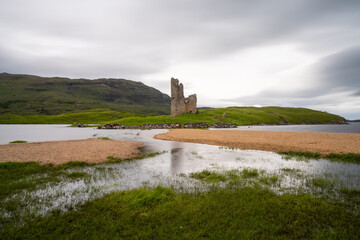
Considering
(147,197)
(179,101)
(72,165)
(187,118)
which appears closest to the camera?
(147,197)

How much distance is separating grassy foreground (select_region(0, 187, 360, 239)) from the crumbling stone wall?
78222 mm

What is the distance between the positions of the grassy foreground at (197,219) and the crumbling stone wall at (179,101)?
78222 mm

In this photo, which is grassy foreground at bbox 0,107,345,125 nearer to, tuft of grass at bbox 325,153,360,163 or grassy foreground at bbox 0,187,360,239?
tuft of grass at bbox 325,153,360,163

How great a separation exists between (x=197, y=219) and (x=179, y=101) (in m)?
81.4

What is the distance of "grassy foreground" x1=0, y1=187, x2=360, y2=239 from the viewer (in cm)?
538

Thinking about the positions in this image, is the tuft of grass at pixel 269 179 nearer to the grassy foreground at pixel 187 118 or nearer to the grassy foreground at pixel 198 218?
the grassy foreground at pixel 198 218

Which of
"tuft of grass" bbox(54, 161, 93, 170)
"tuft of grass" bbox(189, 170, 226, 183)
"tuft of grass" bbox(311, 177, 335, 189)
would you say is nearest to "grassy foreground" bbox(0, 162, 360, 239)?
"tuft of grass" bbox(311, 177, 335, 189)

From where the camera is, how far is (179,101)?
86625 millimetres

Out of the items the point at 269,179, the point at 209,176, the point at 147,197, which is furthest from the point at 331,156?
the point at 147,197

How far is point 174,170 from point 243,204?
6243 mm

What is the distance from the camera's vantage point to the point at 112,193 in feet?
27.8

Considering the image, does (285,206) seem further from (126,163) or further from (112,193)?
(126,163)

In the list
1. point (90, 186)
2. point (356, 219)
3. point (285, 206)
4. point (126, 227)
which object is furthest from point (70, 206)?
point (356, 219)

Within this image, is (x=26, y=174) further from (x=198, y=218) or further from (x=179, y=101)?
(x=179, y=101)
